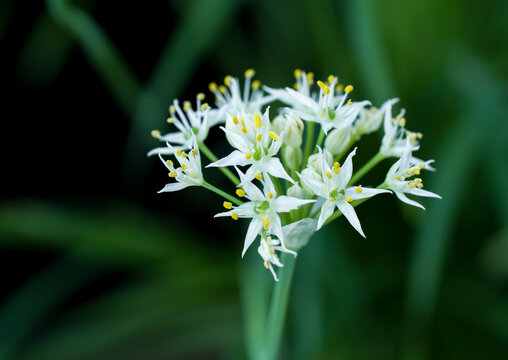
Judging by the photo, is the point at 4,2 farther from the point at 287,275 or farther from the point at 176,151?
the point at 287,275

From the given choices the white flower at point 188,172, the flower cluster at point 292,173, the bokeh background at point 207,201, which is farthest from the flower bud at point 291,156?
the bokeh background at point 207,201

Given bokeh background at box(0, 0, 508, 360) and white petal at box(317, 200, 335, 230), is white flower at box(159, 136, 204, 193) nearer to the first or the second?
white petal at box(317, 200, 335, 230)

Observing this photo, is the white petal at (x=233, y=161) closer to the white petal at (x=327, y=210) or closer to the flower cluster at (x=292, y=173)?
the flower cluster at (x=292, y=173)

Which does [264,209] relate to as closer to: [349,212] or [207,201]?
[349,212]

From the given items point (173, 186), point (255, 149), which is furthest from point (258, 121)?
point (173, 186)

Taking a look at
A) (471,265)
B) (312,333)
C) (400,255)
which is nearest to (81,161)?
(312,333)

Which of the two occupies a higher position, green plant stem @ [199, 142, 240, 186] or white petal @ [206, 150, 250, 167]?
green plant stem @ [199, 142, 240, 186]

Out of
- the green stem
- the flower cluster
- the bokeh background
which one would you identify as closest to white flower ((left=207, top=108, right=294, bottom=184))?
the flower cluster
